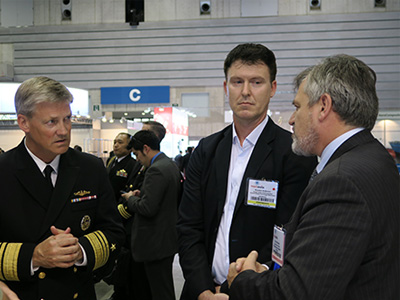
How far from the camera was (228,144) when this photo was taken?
5.60 ft

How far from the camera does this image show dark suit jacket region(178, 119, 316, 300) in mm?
1518

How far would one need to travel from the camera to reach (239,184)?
1603 millimetres

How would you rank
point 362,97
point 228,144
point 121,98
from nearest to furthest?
point 362,97
point 228,144
point 121,98

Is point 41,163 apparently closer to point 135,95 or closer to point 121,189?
point 121,189

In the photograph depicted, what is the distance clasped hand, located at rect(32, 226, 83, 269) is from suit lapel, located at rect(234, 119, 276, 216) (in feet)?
2.29

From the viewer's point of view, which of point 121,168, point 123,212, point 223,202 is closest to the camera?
point 223,202

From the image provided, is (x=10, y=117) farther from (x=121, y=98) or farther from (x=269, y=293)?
(x=269, y=293)

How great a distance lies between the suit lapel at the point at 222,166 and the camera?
1598 millimetres

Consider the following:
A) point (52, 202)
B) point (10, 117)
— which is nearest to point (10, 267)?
point (52, 202)

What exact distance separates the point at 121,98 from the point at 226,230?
16.5 metres

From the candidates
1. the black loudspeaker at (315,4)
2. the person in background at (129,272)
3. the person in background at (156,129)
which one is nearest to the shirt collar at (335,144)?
the person in background at (129,272)

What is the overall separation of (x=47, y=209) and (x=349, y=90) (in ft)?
4.11

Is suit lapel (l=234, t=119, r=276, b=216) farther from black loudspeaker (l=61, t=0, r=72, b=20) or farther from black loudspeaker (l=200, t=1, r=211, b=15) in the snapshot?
black loudspeaker (l=61, t=0, r=72, b=20)

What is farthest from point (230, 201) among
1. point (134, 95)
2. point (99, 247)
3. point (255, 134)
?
point (134, 95)
